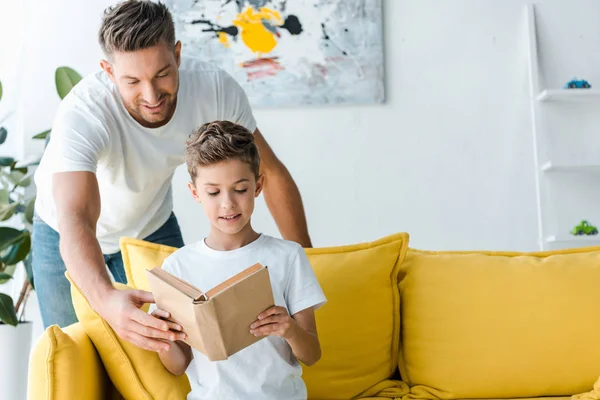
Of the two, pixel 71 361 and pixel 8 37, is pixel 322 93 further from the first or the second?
pixel 71 361

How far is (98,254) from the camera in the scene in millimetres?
1579

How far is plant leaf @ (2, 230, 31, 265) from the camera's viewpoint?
2.93m

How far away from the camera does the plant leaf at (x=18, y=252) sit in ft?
9.62

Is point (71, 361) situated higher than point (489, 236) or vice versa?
point (489, 236)

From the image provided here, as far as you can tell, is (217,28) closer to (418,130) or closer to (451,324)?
(418,130)

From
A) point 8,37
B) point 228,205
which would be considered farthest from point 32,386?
point 8,37

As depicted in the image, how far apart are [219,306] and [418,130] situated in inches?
91.9

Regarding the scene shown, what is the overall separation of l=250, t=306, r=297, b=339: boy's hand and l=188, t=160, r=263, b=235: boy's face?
0.23 meters

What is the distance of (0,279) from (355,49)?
1.80 metres

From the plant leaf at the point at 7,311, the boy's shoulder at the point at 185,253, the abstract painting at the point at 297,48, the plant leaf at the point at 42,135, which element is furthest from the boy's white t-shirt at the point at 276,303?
the abstract painting at the point at 297,48

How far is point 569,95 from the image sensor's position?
128 inches

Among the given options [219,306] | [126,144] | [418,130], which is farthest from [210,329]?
[418,130]

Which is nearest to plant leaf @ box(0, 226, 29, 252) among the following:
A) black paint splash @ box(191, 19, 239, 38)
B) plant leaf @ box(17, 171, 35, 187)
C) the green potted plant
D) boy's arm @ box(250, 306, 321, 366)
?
the green potted plant

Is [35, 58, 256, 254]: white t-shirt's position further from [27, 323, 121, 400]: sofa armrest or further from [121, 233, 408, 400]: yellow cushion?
[27, 323, 121, 400]: sofa armrest
